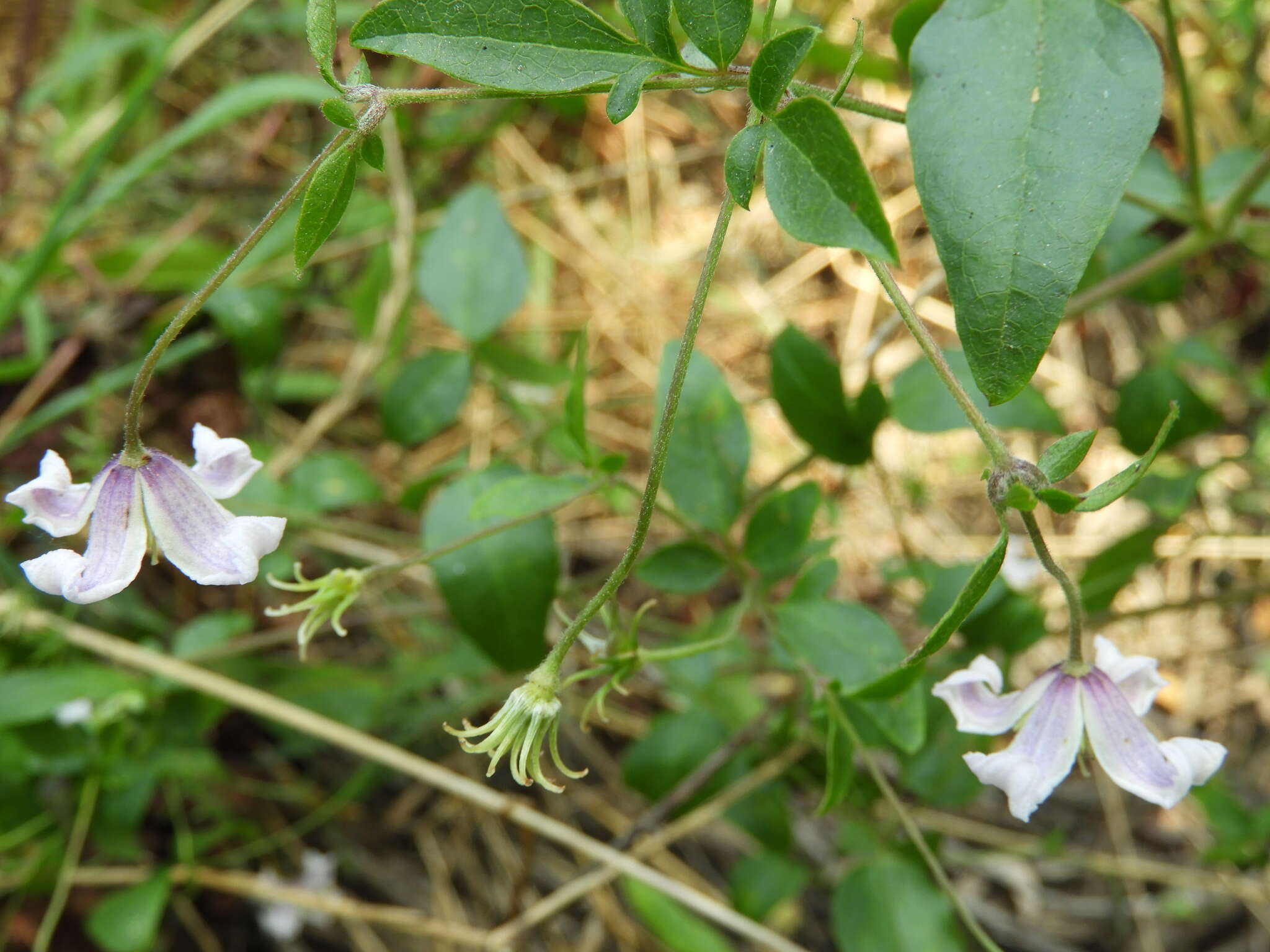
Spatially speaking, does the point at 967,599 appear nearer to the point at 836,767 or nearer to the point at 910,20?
the point at 836,767

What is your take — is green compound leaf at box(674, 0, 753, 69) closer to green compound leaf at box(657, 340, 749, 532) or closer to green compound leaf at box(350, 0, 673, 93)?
green compound leaf at box(350, 0, 673, 93)

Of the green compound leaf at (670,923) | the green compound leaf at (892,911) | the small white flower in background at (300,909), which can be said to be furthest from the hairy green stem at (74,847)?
the green compound leaf at (892,911)

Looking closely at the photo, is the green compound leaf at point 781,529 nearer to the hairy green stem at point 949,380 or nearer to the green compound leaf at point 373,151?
the hairy green stem at point 949,380

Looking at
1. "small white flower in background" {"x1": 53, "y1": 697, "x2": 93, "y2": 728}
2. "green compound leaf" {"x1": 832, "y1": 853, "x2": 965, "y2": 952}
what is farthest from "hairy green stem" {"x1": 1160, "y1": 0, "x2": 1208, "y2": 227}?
"small white flower in background" {"x1": 53, "y1": 697, "x2": 93, "y2": 728}

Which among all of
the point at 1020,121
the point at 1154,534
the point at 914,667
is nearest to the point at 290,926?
the point at 914,667

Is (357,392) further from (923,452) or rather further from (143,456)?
(923,452)
